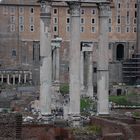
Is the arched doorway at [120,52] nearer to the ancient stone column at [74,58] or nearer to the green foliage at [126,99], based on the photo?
the green foliage at [126,99]

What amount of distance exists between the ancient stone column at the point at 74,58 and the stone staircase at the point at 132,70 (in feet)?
153

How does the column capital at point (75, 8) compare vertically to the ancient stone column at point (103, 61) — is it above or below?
above

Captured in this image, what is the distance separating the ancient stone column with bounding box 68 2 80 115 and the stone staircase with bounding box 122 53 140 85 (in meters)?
46.5

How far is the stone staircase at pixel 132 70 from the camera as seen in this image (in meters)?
68.8

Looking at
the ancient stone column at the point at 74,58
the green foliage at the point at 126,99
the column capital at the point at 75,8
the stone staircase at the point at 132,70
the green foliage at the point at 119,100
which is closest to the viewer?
the ancient stone column at the point at 74,58

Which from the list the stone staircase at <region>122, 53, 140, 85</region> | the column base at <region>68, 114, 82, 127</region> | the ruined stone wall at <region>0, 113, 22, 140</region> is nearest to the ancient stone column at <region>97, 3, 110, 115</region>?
the column base at <region>68, 114, 82, 127</region>

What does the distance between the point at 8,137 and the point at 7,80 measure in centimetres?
4840

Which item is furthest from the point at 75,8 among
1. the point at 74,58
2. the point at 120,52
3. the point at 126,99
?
the point at 120,52

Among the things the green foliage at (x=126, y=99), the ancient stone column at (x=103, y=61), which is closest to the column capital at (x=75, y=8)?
the ancient stone column at (x=103, y=61)

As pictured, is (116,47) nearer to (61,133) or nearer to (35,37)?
(35,37)

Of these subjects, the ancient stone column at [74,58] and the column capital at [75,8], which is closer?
the ancient stone column at [74,58]

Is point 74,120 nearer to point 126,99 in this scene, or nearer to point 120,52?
point 126,99

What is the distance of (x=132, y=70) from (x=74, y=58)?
156 feet

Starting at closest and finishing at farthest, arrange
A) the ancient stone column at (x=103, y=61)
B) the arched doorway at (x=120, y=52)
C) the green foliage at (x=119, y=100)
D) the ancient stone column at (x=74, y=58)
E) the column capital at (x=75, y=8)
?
1. the ancient stone column at (x=74, y=58)
2. the column capital at (x=75, y=8)
3. the ancient stone column at (x=103, y=61)
4. the green foliage at (x=119, y=100)
5. the arched doorway at (x=120, y=52)
